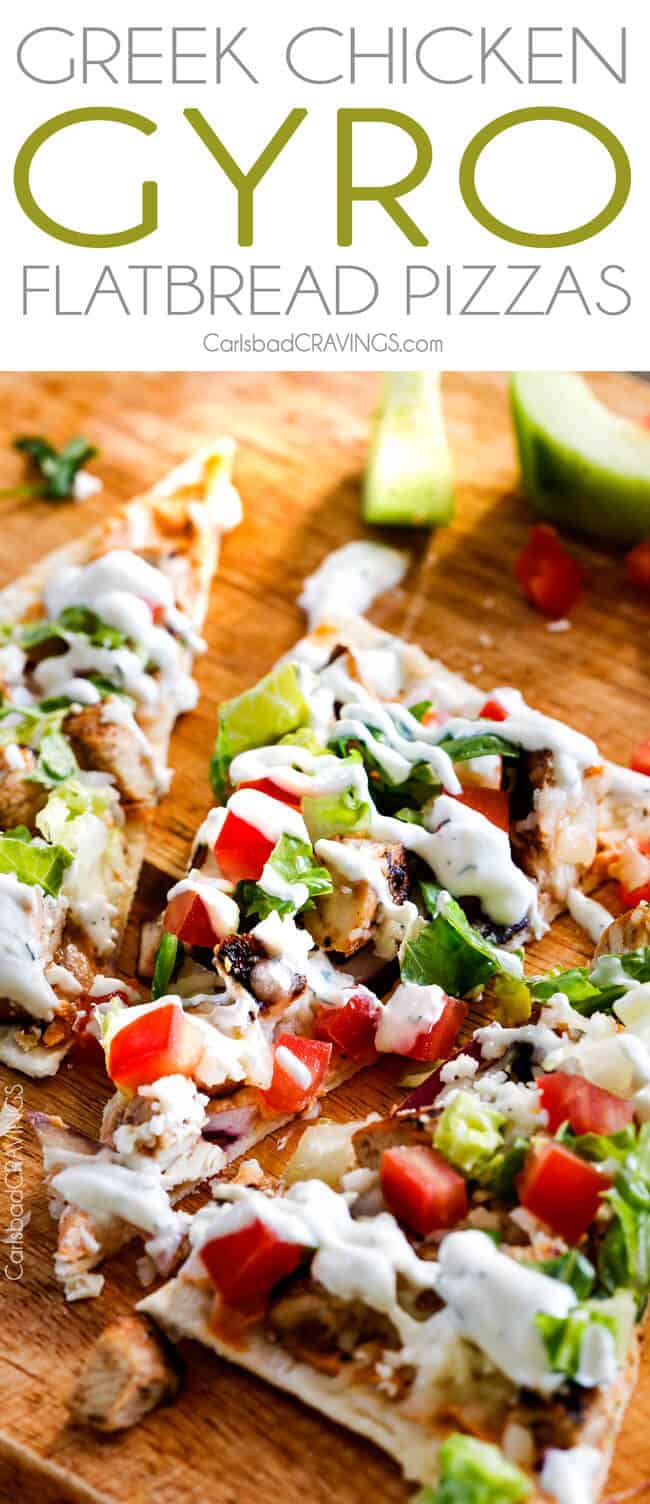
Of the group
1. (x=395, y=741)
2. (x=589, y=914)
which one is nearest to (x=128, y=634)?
(x=395, y=741)

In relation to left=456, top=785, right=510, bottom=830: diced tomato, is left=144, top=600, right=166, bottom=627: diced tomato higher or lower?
higher

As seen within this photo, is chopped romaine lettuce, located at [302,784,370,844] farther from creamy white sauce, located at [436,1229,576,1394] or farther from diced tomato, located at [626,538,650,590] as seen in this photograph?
diced tomato, located at [626,538,650,590]

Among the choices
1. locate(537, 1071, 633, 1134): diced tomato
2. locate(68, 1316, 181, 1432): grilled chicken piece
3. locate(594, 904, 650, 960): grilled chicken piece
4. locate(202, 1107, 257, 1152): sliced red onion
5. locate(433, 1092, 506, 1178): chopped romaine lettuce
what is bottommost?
locate(68, 1316, 181, 1432): grilled chicken piece

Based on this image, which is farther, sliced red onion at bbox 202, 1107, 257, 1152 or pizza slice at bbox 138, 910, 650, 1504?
sliced red onion at bbox 202, 1107, 257, 1152

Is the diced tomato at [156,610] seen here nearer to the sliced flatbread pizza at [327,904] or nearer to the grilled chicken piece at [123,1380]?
the sliced flatbread pizza at [327,904]

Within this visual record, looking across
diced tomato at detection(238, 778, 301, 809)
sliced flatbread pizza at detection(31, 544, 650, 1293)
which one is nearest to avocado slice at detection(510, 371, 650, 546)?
sliced flatbread pizza at detection(31, 544, 650, 1293)

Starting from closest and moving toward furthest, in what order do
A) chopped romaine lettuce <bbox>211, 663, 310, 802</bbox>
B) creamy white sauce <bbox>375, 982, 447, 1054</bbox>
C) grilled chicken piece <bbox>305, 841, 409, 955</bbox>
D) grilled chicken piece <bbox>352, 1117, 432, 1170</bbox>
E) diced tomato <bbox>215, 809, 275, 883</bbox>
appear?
1. grilled chicken piece <bbox>352, 1117, 432, 1170</bbox>
2. creamy white sauce <bbox>375, 982, 447, 1054</bbox>
3. grilled chicken piece <bbox>305, 841, 409, 955</bbox>
4. diced tomato <bbox>215, 809, 275, 883</bbox>
5. chopped romaine lettuce <bbox>211, 663, 310, 802</bbox>

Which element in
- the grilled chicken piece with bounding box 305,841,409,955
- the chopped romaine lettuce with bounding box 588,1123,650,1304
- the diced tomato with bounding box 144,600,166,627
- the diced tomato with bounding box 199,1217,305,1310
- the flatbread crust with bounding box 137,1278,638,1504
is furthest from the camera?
the diced tomato with bounding box 144,600,166,627
